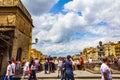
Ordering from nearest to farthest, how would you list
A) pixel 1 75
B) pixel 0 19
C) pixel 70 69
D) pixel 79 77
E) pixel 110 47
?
pixel 70 69, pixel 79 77, pixel 1 75, pixel 0 19, pixel 110 47

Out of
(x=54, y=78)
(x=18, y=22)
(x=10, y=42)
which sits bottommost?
(x=54, y=78)

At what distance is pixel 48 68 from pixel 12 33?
17.3 feet

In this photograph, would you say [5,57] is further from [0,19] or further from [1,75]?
[0,19]

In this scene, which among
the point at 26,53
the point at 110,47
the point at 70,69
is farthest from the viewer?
the point at 110,47

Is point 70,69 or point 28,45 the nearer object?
point 70,69

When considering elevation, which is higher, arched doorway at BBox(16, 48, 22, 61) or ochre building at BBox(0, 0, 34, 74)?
ochre building at BBox(0, 0, 34, 74)

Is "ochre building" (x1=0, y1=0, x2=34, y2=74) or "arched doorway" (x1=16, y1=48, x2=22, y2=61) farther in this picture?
"arched doorway" (x1=16, y1=48, x2=22, y2=61)

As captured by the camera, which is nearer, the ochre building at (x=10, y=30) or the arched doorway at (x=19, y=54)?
the ochre building at (x=10, y=30)

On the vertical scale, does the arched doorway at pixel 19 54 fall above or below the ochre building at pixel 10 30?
below

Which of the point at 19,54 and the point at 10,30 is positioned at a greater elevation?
the point at 10,30

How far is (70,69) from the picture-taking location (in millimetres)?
13008

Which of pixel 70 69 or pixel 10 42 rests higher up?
pixel 10 42

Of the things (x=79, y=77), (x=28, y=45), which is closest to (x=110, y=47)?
(x=28, y=45)

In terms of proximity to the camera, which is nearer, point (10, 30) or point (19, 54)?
point (10, 30)
